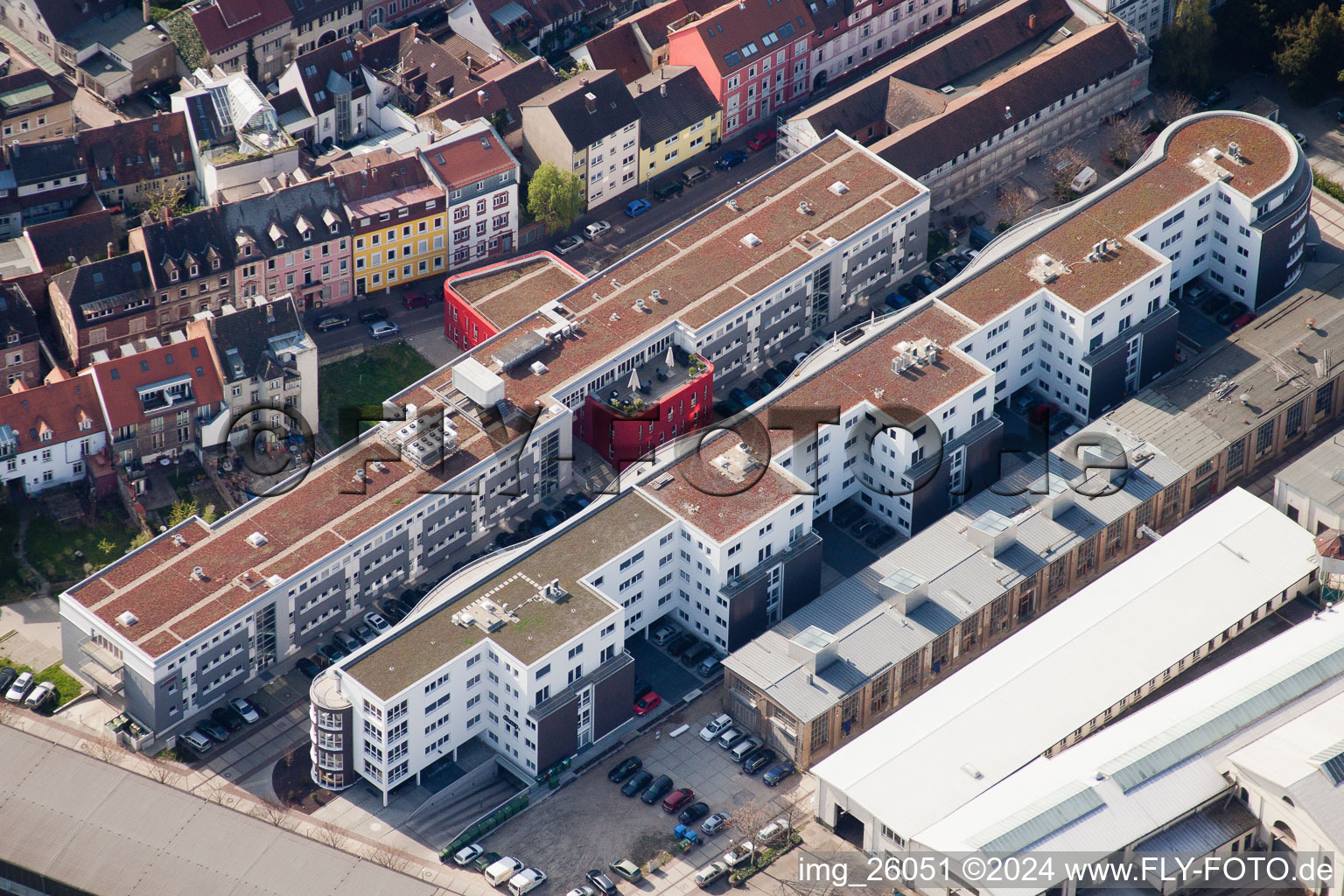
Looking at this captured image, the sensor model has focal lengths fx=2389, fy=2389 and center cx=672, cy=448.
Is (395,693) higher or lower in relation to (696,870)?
higher

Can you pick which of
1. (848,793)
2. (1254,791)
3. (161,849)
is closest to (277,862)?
(161,849)

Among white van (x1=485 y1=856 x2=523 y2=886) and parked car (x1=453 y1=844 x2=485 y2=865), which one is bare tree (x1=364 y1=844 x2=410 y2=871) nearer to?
parked car (x1=453 y1=844 x2=485 y2=865)

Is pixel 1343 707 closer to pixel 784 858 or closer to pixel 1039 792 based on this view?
pixel 1039 792

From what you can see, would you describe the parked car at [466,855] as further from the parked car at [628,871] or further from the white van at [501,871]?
the parked car at [628,871]

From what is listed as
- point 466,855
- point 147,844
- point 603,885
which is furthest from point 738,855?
point 147,844

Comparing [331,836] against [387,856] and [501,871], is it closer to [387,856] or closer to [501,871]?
[387,856]

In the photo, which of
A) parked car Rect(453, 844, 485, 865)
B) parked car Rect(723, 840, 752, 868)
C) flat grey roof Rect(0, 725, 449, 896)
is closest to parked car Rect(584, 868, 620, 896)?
parked car Rect(723, 840, 752, 868)
